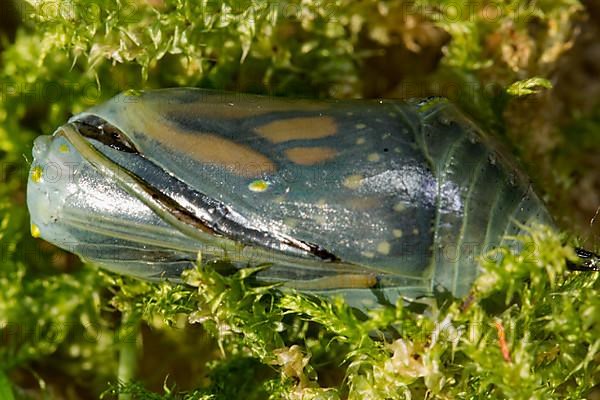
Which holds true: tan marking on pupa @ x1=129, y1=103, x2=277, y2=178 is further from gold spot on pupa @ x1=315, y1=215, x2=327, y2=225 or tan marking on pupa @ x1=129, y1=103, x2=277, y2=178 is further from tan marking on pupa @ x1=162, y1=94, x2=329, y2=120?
gold spot on pupa @ x1=315, y1=215, x2=327, y2=225

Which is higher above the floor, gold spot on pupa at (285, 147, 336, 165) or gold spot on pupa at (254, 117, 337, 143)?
gold spot on pupa at (254, 117, 337, 143)

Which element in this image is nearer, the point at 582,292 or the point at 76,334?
the point at 582,292

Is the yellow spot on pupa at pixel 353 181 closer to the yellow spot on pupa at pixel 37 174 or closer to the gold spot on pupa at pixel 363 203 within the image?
the gold spot on pupa at pixel 363 203

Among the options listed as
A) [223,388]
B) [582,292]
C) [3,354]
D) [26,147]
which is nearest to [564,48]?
[582,292]

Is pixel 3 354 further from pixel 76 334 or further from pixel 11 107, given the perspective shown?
pixel 11 107

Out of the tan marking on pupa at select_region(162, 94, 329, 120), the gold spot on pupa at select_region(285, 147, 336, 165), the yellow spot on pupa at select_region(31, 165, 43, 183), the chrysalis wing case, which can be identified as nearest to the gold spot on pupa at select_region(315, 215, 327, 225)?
the chrysalis wing case

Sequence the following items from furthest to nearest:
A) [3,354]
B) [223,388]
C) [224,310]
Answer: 1. [3,354]
2. [223,388]
3. [224,310]

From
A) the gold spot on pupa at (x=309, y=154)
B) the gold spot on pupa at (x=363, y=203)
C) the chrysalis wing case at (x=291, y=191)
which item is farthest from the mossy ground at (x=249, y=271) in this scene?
the gold spot on pupa at (x=309, y=154)
